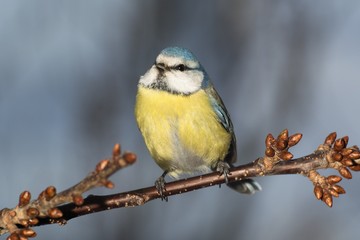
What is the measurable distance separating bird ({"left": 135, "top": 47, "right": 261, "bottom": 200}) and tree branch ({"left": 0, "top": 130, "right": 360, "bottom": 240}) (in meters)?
0.89

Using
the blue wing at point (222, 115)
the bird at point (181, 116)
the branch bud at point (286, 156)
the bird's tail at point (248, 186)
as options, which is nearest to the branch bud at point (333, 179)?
the branch bud at point (286, 156)

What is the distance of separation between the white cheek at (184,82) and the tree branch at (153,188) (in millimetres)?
1136

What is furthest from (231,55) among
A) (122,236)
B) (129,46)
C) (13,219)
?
(13,219)

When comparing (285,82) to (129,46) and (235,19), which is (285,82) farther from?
(129,46)

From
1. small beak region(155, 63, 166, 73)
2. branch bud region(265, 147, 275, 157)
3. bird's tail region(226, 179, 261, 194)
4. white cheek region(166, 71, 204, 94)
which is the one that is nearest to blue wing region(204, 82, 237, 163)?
white cheek region(166, 71, 204, 94)

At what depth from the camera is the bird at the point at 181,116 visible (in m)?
4.08

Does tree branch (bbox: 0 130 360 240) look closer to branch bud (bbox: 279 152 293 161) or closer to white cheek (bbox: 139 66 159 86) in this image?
branch bud (bbox: 279 152 293 161)

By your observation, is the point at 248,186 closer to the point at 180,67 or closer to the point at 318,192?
the point at 180,67

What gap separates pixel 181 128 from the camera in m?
4.05

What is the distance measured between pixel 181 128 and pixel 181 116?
3.5 inches

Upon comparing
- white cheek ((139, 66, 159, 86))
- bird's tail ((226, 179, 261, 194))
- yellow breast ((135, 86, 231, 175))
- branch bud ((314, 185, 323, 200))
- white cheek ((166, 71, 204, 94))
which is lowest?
branch bud ((314, 185, 323, 200))

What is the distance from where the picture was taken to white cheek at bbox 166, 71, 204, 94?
13.8 ft

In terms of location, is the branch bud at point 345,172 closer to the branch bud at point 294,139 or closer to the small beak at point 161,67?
the branch bud at point 294,139

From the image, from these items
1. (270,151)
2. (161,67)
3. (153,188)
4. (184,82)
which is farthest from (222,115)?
(270,151)
